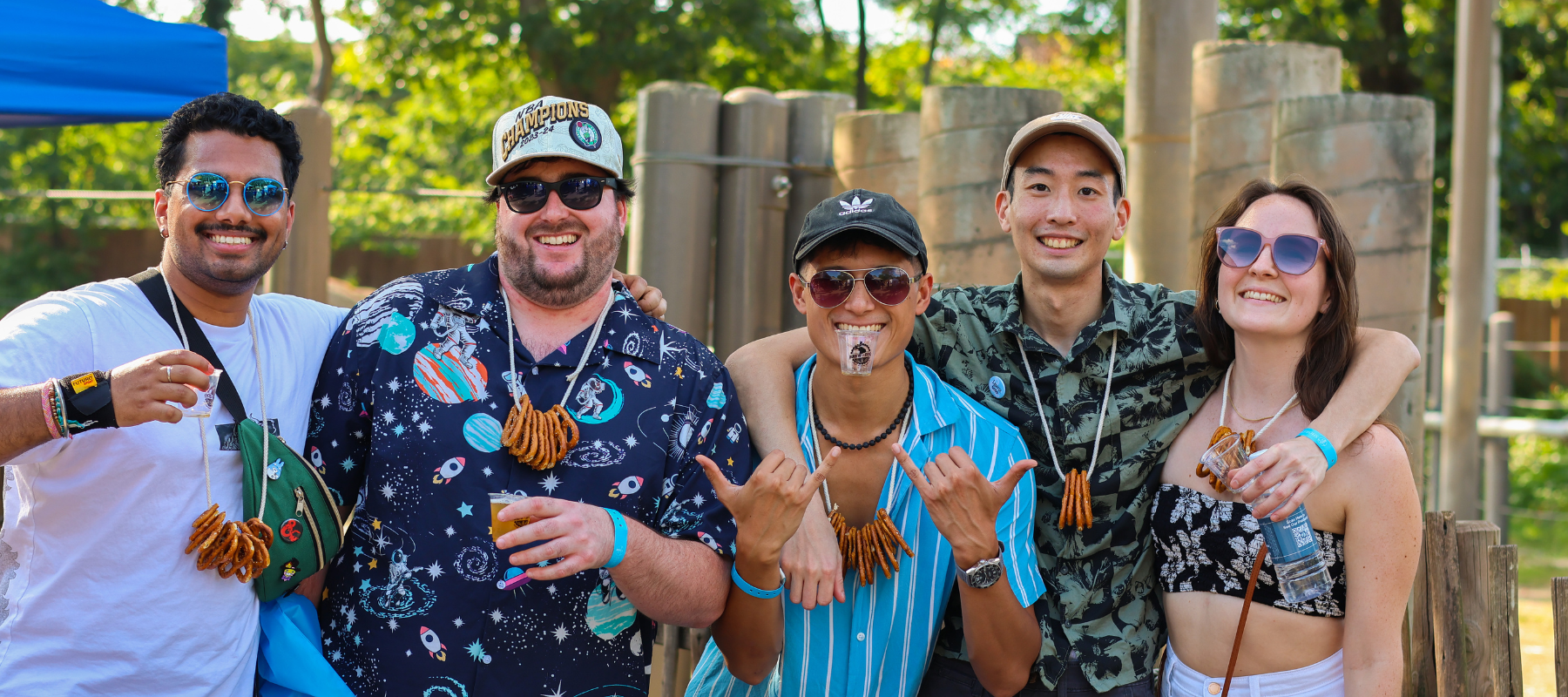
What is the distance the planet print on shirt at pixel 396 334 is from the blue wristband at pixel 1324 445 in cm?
212

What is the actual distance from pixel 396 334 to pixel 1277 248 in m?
2.18

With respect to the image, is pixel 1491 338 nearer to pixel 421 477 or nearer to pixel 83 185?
pixel 421 477

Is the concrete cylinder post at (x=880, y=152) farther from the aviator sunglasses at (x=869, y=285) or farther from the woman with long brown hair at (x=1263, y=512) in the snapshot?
the aviator sunglasses at (x=869, y=285)

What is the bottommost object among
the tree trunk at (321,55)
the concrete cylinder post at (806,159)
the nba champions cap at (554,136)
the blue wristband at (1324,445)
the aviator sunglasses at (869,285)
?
the blue wristband at (1324,445)

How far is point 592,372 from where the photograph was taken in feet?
9.50

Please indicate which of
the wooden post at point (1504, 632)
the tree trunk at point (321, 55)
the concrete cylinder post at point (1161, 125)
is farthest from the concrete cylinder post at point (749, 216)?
the tree trunk at point (321, 55)

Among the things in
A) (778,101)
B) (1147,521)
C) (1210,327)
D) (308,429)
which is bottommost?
(1147,521)

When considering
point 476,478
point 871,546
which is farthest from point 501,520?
point 871,546

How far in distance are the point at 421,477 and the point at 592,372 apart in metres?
0.47

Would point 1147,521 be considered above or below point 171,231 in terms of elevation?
below

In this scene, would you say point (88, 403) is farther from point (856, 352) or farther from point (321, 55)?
point (321, 55)

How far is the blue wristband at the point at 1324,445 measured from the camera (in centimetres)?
270

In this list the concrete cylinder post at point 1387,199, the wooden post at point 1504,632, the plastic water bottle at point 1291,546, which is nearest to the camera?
the plastic water bottle at point 1291,546

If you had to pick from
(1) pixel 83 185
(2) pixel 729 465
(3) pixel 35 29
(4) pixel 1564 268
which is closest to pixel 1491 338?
(4) pixel 1564 268
